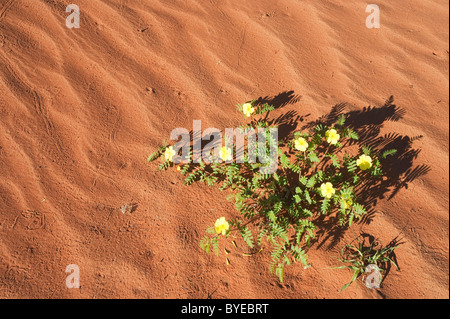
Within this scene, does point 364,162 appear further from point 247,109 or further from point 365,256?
point 247,109

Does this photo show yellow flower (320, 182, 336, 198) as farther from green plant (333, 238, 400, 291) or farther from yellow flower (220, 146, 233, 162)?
yellow flower (220, 146, 233, 162)

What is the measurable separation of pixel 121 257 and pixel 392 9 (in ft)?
12.4

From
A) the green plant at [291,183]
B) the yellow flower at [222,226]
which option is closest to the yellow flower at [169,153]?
the green plant at [291,183]

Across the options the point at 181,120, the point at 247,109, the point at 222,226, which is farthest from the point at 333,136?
the point at 181,120

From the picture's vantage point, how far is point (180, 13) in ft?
11.9

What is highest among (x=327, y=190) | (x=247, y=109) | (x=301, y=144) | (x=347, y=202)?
(x=247, y=109)

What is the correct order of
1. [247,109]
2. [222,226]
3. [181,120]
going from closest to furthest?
[222,226], [247,109], [181,120]

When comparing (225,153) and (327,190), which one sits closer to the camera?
(327,190)

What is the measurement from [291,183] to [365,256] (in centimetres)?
84

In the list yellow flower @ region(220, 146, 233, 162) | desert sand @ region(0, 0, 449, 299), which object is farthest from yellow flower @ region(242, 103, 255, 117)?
yellow flower @ region(220, 146, 233, 162)

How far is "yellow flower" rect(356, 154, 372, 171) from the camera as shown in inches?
105

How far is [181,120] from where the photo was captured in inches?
124

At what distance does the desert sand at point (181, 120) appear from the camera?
2617 millimetres
